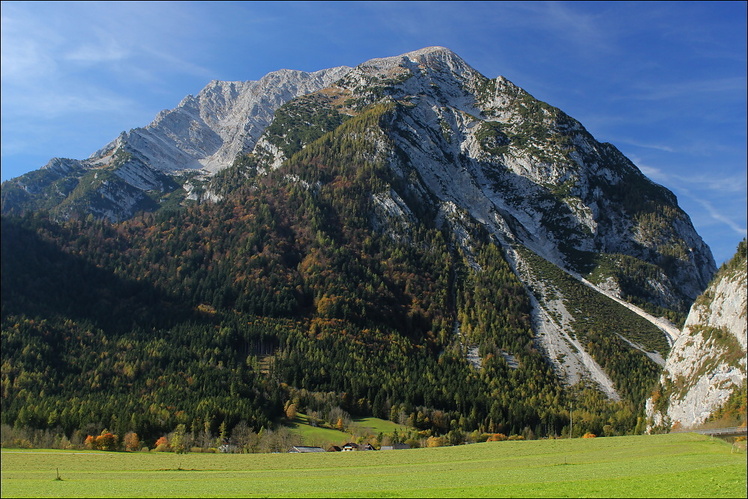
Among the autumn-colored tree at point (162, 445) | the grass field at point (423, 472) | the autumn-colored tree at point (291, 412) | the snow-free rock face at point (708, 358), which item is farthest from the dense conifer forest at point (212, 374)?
the grass field at point (423, 472)

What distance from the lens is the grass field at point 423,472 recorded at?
42281 mm

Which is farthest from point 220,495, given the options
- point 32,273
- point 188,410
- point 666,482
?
point 188,410

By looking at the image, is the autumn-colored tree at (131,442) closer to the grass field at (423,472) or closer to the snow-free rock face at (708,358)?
the grass field at (423,472)

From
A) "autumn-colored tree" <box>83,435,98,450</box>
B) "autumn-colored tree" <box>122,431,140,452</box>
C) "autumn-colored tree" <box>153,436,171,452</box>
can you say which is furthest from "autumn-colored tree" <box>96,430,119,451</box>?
"autumn-colored tree" <box>153,436,171,452</box>

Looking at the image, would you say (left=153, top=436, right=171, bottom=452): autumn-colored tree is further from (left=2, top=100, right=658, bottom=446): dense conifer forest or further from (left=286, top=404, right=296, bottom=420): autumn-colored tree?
(left=286, top=404, right=296, bottom=420): autumn-colored tree

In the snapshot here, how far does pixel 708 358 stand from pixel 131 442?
415 feet

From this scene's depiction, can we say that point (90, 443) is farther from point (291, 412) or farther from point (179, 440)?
point (291, 412)

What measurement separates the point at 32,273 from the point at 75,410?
108ft

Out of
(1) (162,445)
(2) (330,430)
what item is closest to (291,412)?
(2) (330,430)

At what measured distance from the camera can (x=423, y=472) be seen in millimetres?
59031

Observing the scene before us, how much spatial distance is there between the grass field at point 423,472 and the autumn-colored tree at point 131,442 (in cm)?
2469

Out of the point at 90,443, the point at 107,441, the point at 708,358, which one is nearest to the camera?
the point at 90,443

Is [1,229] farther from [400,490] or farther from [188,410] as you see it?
[188,410]

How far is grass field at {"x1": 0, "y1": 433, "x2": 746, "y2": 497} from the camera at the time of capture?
4228cm
